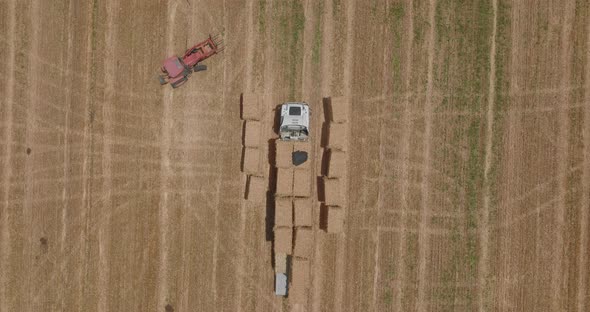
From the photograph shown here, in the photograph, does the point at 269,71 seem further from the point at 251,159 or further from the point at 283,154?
the point at 251,159

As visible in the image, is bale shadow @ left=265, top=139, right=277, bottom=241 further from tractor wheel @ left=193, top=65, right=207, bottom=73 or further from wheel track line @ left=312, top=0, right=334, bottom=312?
tractor wheel @ left=193, top=65, right=207, bottom=73

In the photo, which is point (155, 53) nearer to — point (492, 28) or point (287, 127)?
point (287, 127)

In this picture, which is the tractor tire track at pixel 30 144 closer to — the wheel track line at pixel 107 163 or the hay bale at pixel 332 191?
the wheel track line at pixel 107 163

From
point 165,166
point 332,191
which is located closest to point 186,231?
point 165,166

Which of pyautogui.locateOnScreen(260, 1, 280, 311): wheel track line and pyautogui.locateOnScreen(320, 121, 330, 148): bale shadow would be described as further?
pyautogui.locateOnScreen(260, 1, 280, 311): wheel track line

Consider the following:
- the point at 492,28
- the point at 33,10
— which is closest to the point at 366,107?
the point at 492,28

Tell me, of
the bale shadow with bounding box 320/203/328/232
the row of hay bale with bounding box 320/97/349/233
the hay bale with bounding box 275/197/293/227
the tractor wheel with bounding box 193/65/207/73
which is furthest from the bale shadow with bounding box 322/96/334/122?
the tractor wheel with bounding box 193/65/207/73
